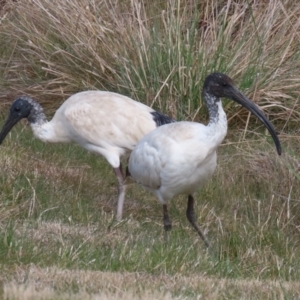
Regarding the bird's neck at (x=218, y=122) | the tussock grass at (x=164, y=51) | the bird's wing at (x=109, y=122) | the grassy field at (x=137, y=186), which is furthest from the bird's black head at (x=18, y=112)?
the bird's neck at (x=218, y=122)

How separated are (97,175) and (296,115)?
2.51 metres

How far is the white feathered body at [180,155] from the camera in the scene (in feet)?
22.9

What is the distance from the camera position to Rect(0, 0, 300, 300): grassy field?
213 inches

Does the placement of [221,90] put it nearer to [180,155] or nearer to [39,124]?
[180,155]

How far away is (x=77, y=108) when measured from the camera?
8.46 meters

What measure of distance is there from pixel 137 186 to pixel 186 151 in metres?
2.39

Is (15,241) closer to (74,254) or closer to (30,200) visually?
(74,254)

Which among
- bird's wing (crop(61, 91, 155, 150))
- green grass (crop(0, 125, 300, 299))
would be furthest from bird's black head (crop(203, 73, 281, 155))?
bird's wing (crop(61, 91, 155, 150))

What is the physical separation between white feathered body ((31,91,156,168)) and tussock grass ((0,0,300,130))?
182cm

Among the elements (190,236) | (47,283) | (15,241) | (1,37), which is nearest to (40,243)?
(15,241)

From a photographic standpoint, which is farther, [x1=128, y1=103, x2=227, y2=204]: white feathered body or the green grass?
[x1=128, y1=103, x2=227, y2=204]: white feathered body

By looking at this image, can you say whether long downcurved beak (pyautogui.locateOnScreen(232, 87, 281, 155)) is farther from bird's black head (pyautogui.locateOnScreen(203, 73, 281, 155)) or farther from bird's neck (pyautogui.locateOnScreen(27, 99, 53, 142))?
bird's neck (pyautogui.locateOnScreen(27, 99, 53, 142))

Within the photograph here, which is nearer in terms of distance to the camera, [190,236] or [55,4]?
[190,236]

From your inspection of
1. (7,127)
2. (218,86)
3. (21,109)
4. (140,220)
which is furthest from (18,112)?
(218,86)
